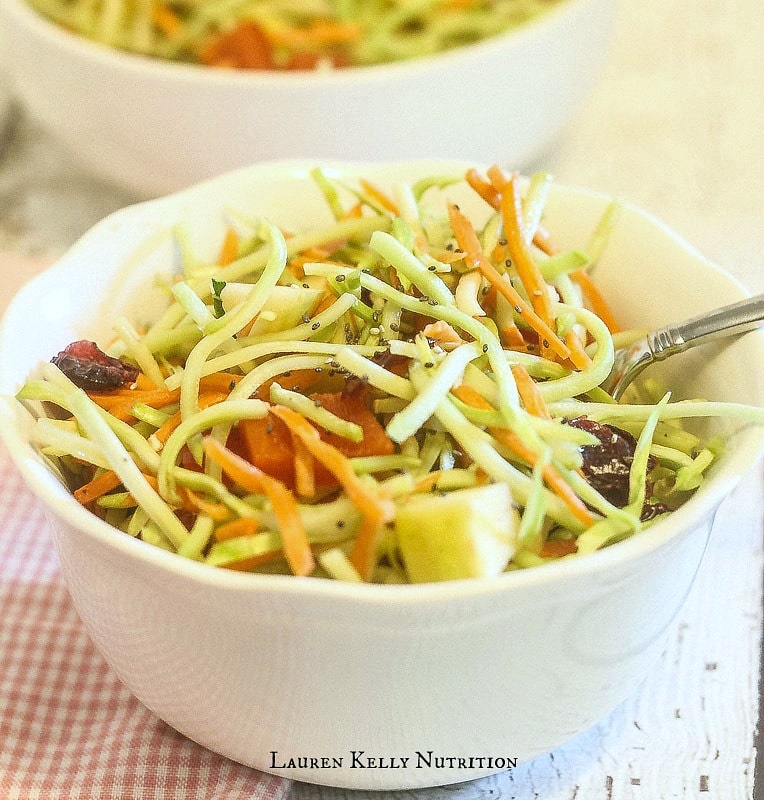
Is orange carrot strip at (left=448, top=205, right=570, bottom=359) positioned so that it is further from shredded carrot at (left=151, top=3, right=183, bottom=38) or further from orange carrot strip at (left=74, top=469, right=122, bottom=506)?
shredded carrot at (left=151, top=3, right=183, bottom=38)

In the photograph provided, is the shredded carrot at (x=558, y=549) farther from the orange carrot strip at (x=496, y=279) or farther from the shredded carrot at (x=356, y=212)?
the shredded carrot at (x=356, y=212)

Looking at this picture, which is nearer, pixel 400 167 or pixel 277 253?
pixel 277 253

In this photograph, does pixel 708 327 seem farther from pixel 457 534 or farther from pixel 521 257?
pixel 457 534

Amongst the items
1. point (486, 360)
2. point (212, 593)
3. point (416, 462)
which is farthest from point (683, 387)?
point (212, 593)

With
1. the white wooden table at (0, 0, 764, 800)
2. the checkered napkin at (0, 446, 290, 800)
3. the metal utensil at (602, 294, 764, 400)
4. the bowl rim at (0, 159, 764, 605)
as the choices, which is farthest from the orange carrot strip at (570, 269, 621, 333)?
the checkered napkin at (0, 446, 290, 800)

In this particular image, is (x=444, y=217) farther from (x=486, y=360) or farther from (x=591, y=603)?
(x=591, y=603)

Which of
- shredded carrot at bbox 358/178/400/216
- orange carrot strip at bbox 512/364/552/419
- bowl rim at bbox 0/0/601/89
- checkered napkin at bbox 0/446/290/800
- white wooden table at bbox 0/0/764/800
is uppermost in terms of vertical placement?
bowl rim at bbox 0/0/601/89

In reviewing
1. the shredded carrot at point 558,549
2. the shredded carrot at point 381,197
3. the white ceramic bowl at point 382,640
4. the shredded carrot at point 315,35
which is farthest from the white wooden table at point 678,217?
the shredded carrot at point 381,197
